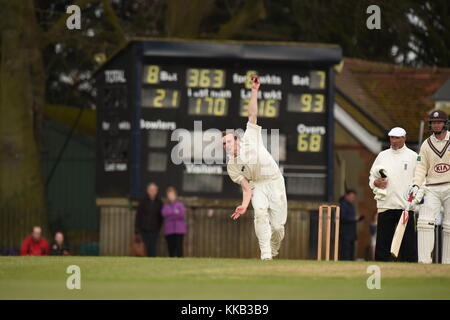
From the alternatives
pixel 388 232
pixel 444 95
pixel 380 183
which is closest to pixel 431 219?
pixel 388 232

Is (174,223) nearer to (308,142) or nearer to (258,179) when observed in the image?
(308,142)

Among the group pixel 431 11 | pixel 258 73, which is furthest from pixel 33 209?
pixel 431 11

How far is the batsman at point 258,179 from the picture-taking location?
1977cm

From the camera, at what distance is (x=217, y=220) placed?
31.1 metres

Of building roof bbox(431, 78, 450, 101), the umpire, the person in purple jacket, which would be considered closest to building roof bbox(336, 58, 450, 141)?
building roof bbox(431, 78, 450, 101)

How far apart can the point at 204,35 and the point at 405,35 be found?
528 cm

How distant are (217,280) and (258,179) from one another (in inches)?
129

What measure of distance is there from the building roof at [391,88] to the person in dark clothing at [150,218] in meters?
8.79

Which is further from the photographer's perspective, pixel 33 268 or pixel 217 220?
pixel 217 220

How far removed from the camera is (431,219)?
20.5 m

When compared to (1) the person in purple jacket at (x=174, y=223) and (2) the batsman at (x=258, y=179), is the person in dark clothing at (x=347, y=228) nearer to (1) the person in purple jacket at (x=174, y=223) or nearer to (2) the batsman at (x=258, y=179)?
(1) the person in purple jacket at (x=174, y=223)

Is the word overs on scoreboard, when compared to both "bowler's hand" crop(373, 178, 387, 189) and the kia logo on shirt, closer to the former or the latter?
"bowler's hand" crop(373, 178, 387, 189)
